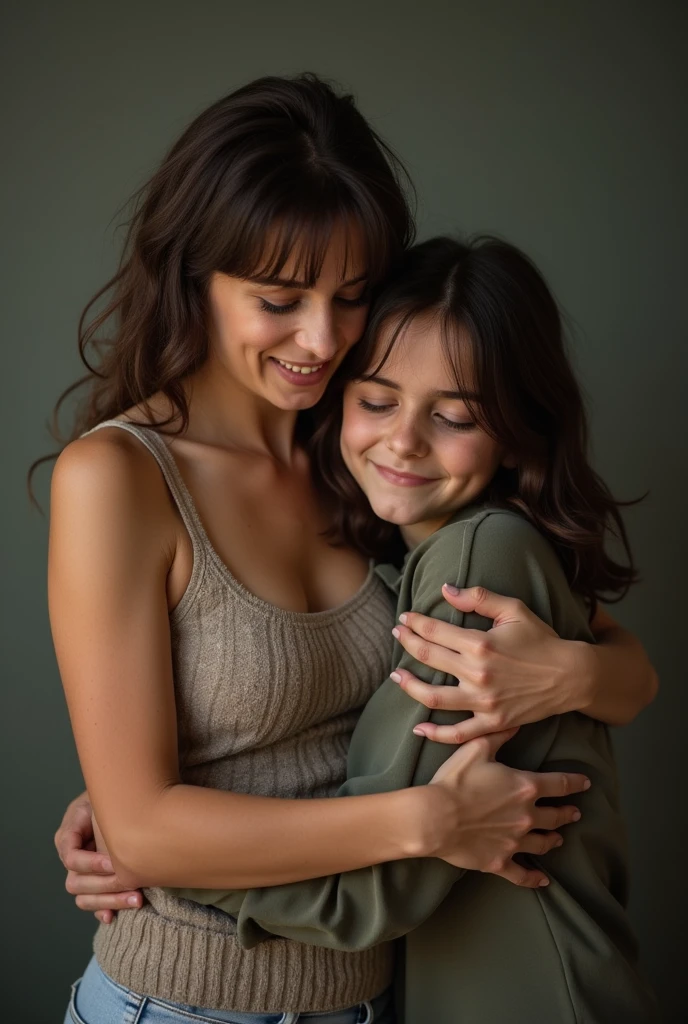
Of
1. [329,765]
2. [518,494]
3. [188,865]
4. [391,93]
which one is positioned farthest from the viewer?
[391,93]

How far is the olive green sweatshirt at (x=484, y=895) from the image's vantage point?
131 centimetres

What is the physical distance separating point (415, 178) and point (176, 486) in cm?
107

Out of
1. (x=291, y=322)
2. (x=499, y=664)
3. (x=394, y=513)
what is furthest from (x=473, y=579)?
(x=291, y=322)

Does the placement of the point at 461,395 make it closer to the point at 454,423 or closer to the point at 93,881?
the point at 454,423

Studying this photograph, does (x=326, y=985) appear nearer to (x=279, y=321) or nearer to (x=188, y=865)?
(x=188, y=865)

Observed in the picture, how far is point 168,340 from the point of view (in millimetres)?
1543

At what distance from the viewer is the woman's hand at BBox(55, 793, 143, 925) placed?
55.9 inches

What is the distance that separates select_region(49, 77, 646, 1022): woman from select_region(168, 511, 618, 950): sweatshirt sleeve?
5cm

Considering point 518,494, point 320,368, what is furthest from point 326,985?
point 320,368

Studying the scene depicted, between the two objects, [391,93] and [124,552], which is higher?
[391,93]

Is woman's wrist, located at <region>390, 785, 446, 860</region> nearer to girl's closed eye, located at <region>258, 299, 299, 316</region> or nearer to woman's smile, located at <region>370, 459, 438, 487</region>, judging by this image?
woman's smile, located at <region>370, 459, 438, 487</region>

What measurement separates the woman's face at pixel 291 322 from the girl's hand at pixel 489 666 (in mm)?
395

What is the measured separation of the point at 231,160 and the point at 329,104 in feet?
0.64

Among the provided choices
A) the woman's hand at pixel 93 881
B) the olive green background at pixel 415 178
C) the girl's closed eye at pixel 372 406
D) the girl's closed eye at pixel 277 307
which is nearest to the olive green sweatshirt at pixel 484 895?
the woman's hand at pixel 93 881
